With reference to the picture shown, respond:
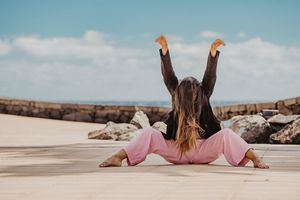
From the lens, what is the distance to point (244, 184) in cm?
351

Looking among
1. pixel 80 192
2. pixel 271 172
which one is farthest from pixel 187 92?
pixel 80 192

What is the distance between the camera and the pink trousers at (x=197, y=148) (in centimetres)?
478

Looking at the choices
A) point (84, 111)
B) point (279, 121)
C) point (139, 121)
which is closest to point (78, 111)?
point (84, 111)

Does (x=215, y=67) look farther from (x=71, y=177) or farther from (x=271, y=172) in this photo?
(x=71, y=177)

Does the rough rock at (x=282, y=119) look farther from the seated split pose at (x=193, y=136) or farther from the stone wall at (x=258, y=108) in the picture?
the seated split pose at (x=193, y=136)

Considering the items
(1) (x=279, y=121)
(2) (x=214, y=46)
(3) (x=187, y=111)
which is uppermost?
(2) (x=214, y=46)

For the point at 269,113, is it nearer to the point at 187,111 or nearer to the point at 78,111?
the point at 78,111

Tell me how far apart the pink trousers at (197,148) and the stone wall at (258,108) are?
304 inches

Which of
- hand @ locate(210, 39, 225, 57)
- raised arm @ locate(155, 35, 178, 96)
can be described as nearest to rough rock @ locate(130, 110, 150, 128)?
raised arm @ locate(155, 35, 178, 96)

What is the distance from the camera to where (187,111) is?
177 inches

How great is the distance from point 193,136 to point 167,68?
0.69 m

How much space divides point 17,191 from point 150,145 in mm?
1772

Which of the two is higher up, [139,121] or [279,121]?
[279,121]

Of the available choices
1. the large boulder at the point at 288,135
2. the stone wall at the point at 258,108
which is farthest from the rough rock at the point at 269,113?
the large boulder at the point at 288,135
